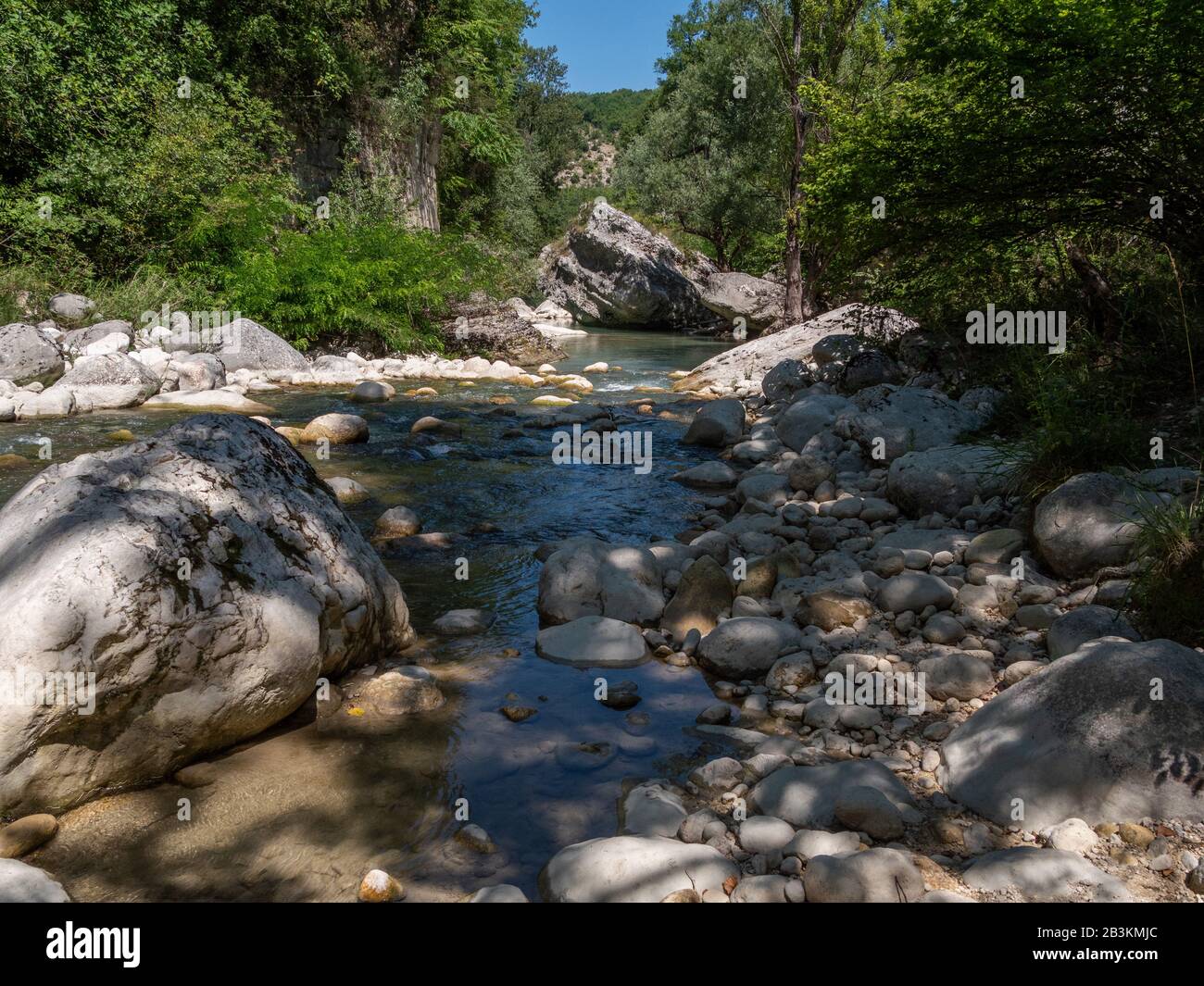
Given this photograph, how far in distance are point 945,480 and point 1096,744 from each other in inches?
134

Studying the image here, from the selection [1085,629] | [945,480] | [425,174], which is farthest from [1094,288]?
[425,174]

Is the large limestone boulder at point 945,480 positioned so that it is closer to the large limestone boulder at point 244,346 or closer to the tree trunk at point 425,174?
the large limestone boulder at point 244,346

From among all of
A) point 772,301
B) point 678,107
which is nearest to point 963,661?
point 772,301

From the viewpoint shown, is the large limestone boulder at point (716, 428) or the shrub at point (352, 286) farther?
the shrub at point (352, 286)

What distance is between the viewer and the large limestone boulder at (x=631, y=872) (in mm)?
2359

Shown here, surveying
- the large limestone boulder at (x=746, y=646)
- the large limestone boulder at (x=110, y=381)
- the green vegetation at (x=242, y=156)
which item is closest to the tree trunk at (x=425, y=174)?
the green vegetation at (x=242, y=156)

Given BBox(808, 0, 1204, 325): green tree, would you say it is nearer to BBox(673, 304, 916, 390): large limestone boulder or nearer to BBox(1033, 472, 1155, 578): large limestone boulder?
BBox(1033, 472, 1155, 578): large limestone boulder

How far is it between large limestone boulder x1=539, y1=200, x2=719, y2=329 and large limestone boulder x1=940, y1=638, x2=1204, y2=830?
81.7 feet

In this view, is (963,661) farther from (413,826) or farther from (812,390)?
(812,390)

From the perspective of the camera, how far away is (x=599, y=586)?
4789 millimetres

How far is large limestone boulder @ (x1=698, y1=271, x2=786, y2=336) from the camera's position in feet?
73.7

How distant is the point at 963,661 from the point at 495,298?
51.7 ft

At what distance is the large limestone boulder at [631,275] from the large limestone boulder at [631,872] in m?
25.5

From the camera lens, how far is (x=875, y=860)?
2303mm
